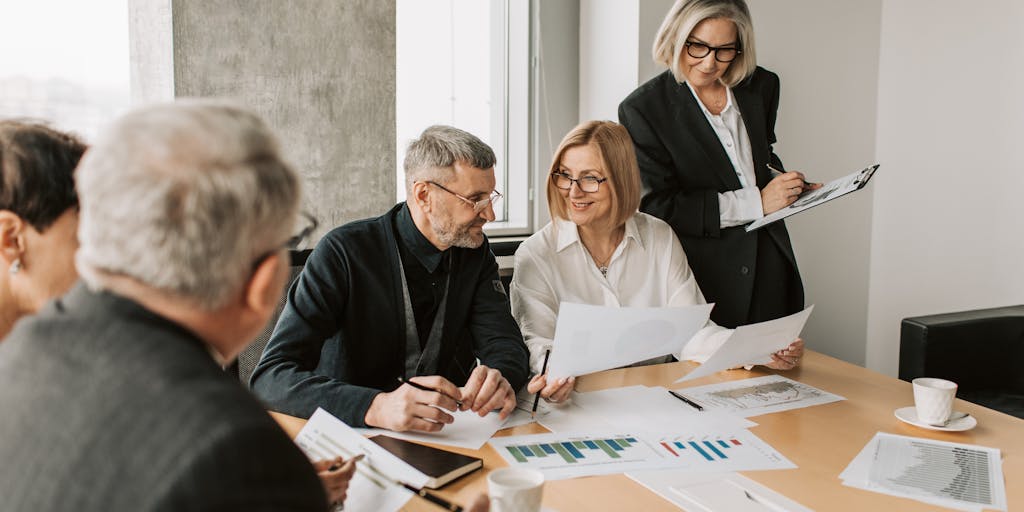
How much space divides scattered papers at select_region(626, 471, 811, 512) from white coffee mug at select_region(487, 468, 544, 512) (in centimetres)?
25

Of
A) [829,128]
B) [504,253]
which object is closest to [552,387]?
[504,253]

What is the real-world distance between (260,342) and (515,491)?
1082 mm

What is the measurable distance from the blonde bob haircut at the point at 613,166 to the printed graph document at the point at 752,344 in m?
0.63

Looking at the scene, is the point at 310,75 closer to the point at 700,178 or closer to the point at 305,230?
the point at 305,230

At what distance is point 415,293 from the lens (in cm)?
192

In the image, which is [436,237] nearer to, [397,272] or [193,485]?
[397,272]

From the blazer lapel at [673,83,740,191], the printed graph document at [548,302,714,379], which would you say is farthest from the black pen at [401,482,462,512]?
the blazer lapel at [673,83,740,191]

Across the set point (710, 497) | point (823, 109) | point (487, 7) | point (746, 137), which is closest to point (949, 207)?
point (823, 109)

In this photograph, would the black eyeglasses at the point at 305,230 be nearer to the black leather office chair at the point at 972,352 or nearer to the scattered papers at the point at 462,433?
the scattered papers at the point at 462,433

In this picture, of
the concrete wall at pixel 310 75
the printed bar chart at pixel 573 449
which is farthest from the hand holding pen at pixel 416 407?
the concrete wall at pixel 310 75

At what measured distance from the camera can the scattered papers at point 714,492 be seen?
1163 mm

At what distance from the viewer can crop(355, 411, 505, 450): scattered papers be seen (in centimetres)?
141

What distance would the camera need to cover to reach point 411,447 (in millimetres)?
1333

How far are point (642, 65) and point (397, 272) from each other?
5.17 ft
